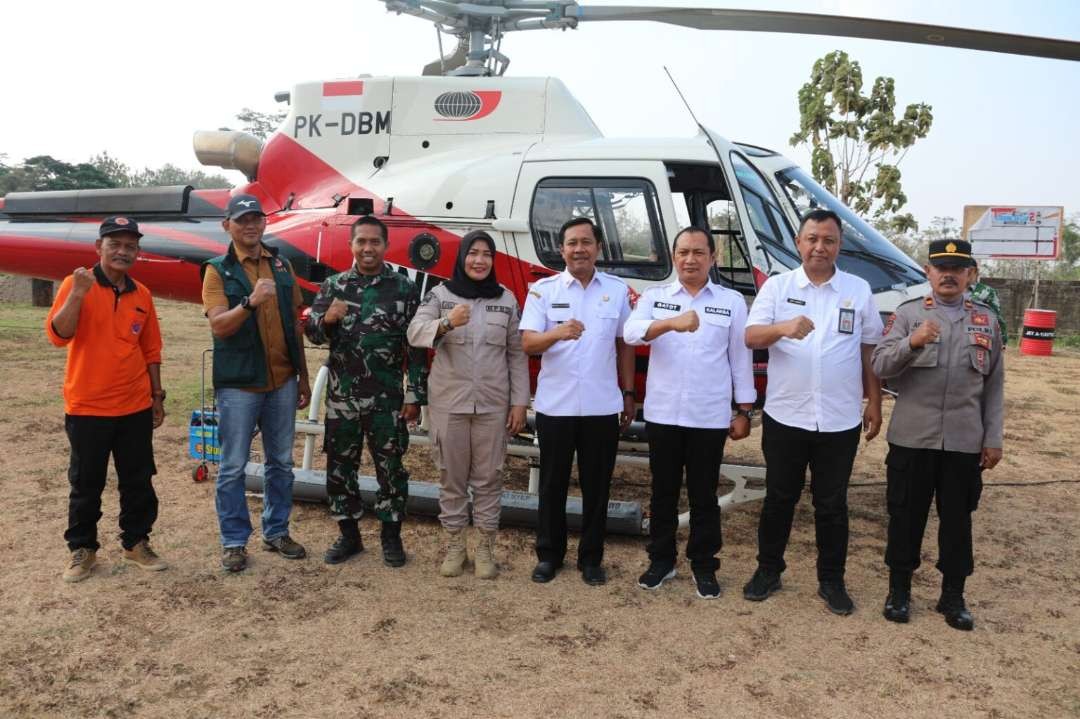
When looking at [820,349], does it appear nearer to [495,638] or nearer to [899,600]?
[899,600]

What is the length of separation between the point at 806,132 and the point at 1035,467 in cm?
1528

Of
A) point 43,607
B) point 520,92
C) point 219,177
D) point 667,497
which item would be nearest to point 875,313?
point 667,497

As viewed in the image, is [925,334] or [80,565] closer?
[925,334]

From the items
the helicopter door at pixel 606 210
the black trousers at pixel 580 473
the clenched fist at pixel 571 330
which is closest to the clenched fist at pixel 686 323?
the clenched fist at pixel 571 330

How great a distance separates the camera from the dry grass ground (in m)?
2.90

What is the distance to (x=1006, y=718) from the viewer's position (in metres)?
2.85

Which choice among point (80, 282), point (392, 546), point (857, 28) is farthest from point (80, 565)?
point (857, 28)

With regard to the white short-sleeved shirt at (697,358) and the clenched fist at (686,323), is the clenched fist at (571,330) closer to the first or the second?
the white short-sleeved shirt at (697,358)

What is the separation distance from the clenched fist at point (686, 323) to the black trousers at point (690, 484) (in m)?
0.49

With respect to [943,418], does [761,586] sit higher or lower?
lower

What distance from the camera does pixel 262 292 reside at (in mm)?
3625

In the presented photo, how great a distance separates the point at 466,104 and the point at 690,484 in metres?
3.13

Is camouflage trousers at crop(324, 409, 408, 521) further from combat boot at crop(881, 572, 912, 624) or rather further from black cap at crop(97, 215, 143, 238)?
combat boot at crop(881, 572, 912, 624)

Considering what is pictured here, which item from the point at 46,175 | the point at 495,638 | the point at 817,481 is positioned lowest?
the point at 495,638
